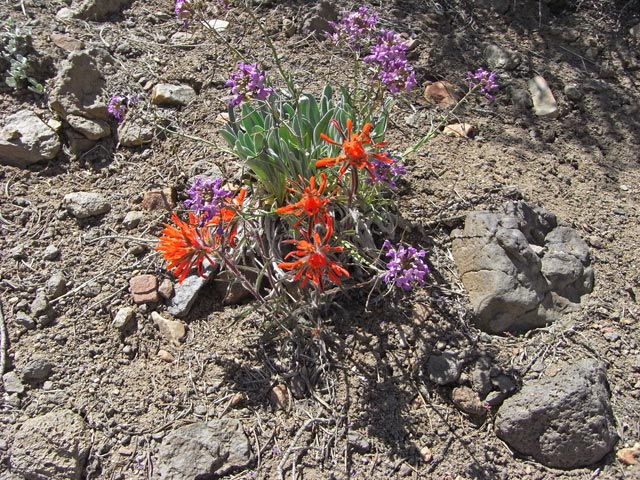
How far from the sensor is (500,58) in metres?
4.15

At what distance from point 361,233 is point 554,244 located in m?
1.06

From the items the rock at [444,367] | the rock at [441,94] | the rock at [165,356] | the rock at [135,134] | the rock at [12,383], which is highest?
the rock at [441,94]

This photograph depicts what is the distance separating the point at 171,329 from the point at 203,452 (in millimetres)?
669

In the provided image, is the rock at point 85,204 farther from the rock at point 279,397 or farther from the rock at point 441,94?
the rock at point 441,94

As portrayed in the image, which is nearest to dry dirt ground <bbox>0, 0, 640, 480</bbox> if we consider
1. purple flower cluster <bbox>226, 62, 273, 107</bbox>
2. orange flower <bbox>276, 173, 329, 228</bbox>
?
orange flower <bbox>276, 173, 329, 228</bbox>

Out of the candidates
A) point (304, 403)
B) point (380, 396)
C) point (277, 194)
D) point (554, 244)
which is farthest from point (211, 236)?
point (554, 244)

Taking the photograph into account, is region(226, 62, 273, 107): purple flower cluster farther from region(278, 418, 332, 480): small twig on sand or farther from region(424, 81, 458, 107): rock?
region(424, 81, 458, 107): rock

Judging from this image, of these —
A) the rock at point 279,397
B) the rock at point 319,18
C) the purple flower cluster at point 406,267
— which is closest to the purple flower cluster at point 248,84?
the purple flower cluster at point 406,267

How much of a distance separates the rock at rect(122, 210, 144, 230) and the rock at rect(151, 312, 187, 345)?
0.61 metres

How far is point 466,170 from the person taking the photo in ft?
11.3

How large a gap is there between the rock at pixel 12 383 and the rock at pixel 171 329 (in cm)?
67

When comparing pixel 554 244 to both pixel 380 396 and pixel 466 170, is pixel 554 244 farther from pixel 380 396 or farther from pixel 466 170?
pixel 380 396

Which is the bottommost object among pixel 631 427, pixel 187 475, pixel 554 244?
pixel 187 475

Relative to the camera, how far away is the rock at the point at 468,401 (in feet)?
8.63
